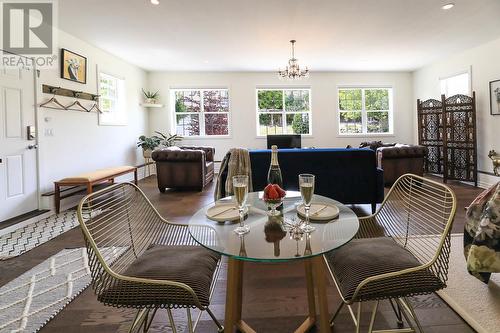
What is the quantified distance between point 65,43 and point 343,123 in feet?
21.1

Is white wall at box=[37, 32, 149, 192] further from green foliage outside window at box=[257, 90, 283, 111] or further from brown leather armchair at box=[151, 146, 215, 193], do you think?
green foliage outside window at box=[257, 90, 283, 111]

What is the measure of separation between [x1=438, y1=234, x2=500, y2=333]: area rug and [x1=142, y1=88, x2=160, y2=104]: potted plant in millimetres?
6839

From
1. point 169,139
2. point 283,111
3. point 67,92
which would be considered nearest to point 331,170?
point 67,92

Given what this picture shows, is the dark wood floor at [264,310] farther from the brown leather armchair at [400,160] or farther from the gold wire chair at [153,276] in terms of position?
the brown leather armchair at [400,160]

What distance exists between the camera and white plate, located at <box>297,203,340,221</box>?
1351mm

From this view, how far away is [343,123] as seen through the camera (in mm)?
7797

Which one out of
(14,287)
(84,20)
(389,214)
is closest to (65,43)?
(84,20)

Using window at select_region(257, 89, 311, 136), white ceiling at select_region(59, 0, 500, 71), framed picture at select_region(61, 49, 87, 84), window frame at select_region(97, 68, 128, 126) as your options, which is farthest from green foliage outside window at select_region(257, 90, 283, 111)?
framed picture at select_region(61, 49, 87, 84)

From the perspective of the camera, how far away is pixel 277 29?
4.40 m

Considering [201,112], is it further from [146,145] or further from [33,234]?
[33,234]

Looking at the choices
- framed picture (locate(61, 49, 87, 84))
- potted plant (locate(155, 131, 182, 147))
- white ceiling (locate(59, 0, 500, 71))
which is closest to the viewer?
white ceiling (locate(59, 0, 500, 71))

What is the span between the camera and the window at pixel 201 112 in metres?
7.68

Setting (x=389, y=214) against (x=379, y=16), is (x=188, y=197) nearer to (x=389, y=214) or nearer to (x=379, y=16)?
(x=389, y=214)

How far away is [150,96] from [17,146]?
4.02 metres
